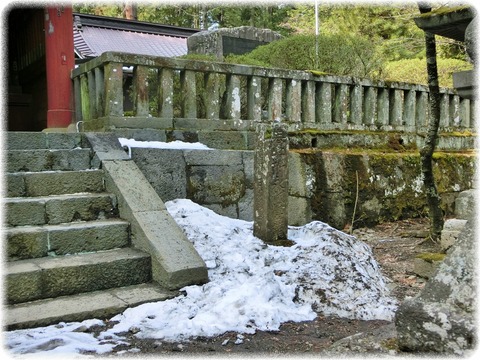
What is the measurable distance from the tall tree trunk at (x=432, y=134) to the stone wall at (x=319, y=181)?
118 cm

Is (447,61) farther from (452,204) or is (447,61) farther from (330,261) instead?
(330,261)

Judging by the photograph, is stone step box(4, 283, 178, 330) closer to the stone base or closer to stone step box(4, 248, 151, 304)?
stone step box(4, 248, 151, 304)

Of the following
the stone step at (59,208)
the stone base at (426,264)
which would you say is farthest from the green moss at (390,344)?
the stone step at (59,208)

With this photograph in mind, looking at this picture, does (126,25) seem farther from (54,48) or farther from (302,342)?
(302,342)

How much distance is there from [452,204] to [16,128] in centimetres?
797

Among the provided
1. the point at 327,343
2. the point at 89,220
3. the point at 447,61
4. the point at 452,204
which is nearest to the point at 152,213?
the point at 89,220

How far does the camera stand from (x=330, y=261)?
4270 mm

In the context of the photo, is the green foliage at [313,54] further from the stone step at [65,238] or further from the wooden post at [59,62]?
the stone step at [65,238]

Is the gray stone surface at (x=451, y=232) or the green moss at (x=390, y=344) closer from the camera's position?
the green moss at (x=390, y=344)

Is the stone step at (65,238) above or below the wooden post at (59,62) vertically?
below

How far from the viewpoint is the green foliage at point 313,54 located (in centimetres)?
747

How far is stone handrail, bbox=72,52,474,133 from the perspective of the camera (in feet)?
17.0

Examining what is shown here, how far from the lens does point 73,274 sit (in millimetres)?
3469

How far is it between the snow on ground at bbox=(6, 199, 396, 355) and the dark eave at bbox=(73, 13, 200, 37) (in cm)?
902
